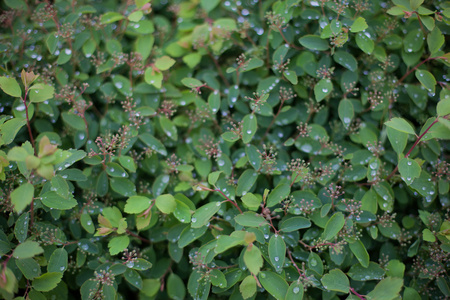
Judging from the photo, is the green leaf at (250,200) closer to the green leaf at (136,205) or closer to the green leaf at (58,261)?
the green leaf at (136,205)

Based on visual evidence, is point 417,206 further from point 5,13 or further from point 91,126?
point 5,13

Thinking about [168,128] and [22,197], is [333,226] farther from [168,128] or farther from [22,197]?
[22,197]

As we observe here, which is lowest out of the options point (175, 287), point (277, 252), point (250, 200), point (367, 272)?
point (175, 287)

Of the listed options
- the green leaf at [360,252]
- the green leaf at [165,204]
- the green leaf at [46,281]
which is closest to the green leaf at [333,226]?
the green leaf at [360,252]

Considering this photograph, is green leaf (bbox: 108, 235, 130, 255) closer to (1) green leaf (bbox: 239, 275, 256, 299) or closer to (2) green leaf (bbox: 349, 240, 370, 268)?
(1) green leaf (bbox: 239, 275, 256, 299)

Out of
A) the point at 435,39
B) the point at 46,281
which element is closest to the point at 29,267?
the point at 46,281

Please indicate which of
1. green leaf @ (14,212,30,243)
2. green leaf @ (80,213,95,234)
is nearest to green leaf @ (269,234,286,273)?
green leaf @ (80,213,95,234)
